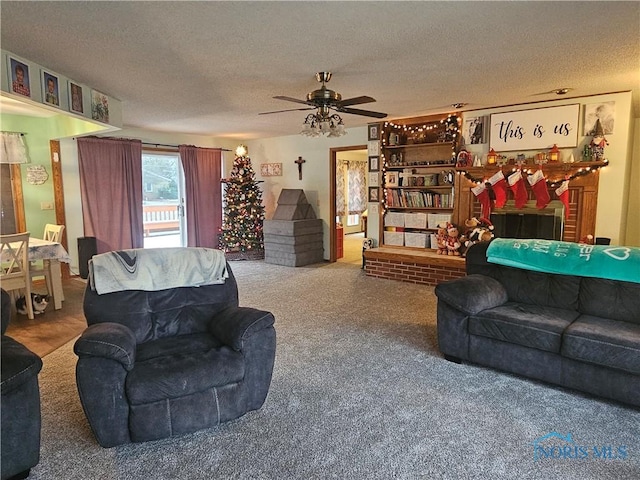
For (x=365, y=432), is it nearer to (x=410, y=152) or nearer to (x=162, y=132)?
(x=410, y=152)

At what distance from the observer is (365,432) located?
7.21 ft

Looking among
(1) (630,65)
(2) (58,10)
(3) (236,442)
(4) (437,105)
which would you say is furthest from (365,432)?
(4) (437,105)

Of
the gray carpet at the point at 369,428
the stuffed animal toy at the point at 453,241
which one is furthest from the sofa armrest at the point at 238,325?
the stuffed animal toy at the point at 453,241

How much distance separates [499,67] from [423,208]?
281 cm

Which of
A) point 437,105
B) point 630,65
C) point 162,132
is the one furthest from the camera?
point 162,132

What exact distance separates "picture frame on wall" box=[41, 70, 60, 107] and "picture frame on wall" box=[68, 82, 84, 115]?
18 cm

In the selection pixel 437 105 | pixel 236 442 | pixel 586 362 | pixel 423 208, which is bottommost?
pixel 236 442

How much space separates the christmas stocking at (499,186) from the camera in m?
5.03

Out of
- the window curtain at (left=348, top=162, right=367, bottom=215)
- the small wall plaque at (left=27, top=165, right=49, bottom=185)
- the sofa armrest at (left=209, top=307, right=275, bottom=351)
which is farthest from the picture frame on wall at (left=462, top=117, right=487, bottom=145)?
the small wall plaque at (left=27, top=165, right=49, bottom=185)

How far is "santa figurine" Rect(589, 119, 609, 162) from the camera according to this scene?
439 centimetres

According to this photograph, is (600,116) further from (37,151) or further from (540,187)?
(37,151)

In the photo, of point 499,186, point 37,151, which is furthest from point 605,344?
point 37,151

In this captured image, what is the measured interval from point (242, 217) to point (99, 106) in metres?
3.64

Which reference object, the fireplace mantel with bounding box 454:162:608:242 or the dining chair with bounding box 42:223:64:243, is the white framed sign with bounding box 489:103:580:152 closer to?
the fireplace mantel with bounding box 454:162:608:242
